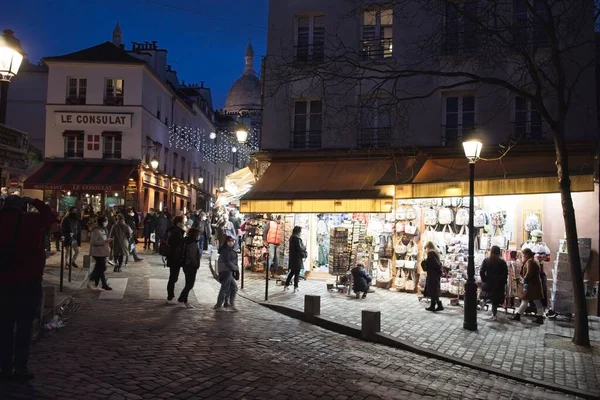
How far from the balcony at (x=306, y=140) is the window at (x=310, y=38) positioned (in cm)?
237

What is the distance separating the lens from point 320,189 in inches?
607

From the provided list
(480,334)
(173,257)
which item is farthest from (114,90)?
(480,334)

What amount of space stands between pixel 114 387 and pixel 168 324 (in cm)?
362

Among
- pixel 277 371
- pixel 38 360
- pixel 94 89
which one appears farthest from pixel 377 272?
pixel 94 89

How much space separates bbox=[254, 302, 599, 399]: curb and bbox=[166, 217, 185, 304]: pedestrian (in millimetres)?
2031

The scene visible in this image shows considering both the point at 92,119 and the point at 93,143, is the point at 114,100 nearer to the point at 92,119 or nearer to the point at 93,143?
the point at 92,119

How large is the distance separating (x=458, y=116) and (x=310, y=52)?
17.1ft

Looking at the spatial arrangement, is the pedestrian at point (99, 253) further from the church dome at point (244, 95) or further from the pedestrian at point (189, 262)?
the church dome at point (244, 95)

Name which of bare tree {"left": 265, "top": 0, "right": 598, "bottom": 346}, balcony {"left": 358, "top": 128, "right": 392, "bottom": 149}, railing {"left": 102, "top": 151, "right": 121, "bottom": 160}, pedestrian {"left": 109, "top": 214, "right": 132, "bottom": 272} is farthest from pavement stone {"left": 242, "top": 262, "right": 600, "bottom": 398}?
railing {"left": 102, "top": 151, "right": 121, "bottom": 160}

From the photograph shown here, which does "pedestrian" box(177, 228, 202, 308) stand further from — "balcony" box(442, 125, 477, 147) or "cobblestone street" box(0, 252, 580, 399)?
"balcony" box(442, 125, 477, 147)

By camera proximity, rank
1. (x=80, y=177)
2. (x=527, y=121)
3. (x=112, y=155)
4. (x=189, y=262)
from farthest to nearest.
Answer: (x=112, y=155) < (x=80, y=177) < (x=527, y=121) < (x=189, y=262)

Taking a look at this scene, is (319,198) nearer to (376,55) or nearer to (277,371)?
(376,55)

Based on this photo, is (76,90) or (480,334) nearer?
(480,334)

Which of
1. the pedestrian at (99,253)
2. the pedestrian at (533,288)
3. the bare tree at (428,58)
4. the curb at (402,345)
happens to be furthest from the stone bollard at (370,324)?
the pedestrian at (99,253)
